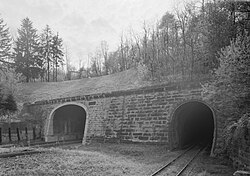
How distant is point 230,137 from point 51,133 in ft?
57.9

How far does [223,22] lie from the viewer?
43.7 feet

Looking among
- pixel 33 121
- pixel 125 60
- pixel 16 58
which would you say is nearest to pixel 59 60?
pixel 16 58

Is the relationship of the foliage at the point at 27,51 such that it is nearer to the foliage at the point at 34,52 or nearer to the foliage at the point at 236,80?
the foliage at the point at 34,52

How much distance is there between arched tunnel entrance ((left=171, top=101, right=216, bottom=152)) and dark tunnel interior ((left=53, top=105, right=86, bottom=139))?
11.4 meters

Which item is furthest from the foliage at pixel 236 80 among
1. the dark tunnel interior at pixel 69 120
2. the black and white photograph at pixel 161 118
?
the dark tunnel interior at pixel 69 120

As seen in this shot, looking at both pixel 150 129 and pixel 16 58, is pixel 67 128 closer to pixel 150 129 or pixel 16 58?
pixel 150 129

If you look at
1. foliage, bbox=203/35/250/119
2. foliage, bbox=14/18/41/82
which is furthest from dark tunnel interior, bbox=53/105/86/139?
foliage, bbox=14/18/41/82

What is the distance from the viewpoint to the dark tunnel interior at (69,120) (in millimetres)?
22656

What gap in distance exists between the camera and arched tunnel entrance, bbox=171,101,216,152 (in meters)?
14.8

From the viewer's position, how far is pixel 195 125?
22766 millimetres

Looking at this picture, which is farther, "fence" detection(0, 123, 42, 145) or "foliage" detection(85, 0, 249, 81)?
"fence" detection(0, 123, 42, 145)

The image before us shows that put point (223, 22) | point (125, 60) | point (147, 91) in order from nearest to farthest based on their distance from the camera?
point (223, 22) → point (147, 91) → point (125, 60)

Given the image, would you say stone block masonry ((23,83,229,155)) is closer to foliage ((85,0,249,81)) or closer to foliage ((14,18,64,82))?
foliage ((85,0,249,81))

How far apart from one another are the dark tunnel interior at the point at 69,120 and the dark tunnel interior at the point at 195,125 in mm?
11398
